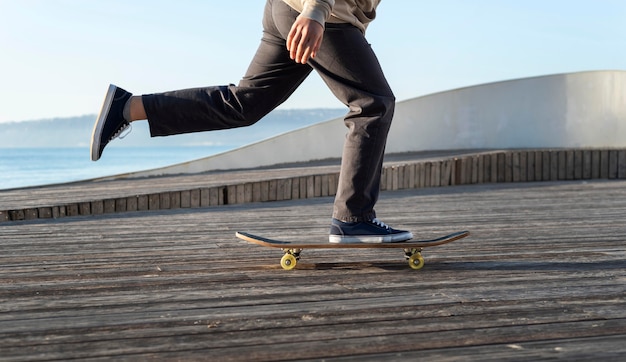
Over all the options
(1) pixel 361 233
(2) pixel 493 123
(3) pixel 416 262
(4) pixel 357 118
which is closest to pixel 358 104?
(4) pixel 357 118

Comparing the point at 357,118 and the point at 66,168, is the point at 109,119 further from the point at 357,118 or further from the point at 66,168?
the point at 66,168

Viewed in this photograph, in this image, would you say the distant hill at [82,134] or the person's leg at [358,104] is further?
the distant hill at [82,134]

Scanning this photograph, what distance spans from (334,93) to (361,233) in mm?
516

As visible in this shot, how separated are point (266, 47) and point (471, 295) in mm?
1220

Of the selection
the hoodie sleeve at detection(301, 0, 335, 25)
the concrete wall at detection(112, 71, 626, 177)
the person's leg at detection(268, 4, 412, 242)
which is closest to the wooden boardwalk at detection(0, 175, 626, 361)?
the person's leg at detection(268, 4, 412, 242)

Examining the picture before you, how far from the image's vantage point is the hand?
7.70 feet

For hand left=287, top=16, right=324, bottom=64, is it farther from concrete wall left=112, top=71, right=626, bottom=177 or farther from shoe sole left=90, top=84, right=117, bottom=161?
concrete wall left=112, top=71, right=626, bottom=177

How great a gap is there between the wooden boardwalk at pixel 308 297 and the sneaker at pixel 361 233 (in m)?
0.10

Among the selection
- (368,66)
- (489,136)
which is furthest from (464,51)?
(368,66)

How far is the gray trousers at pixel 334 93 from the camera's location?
98.7 inches

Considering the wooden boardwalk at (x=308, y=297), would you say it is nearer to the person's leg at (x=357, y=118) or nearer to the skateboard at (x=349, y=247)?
the skateboard at (x=349, y=247)

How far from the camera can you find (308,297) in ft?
6.86

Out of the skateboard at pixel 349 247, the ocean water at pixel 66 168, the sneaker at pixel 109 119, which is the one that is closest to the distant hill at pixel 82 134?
the ocean water at pixel 66 168

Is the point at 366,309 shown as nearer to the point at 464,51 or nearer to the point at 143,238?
the point at 143,238
